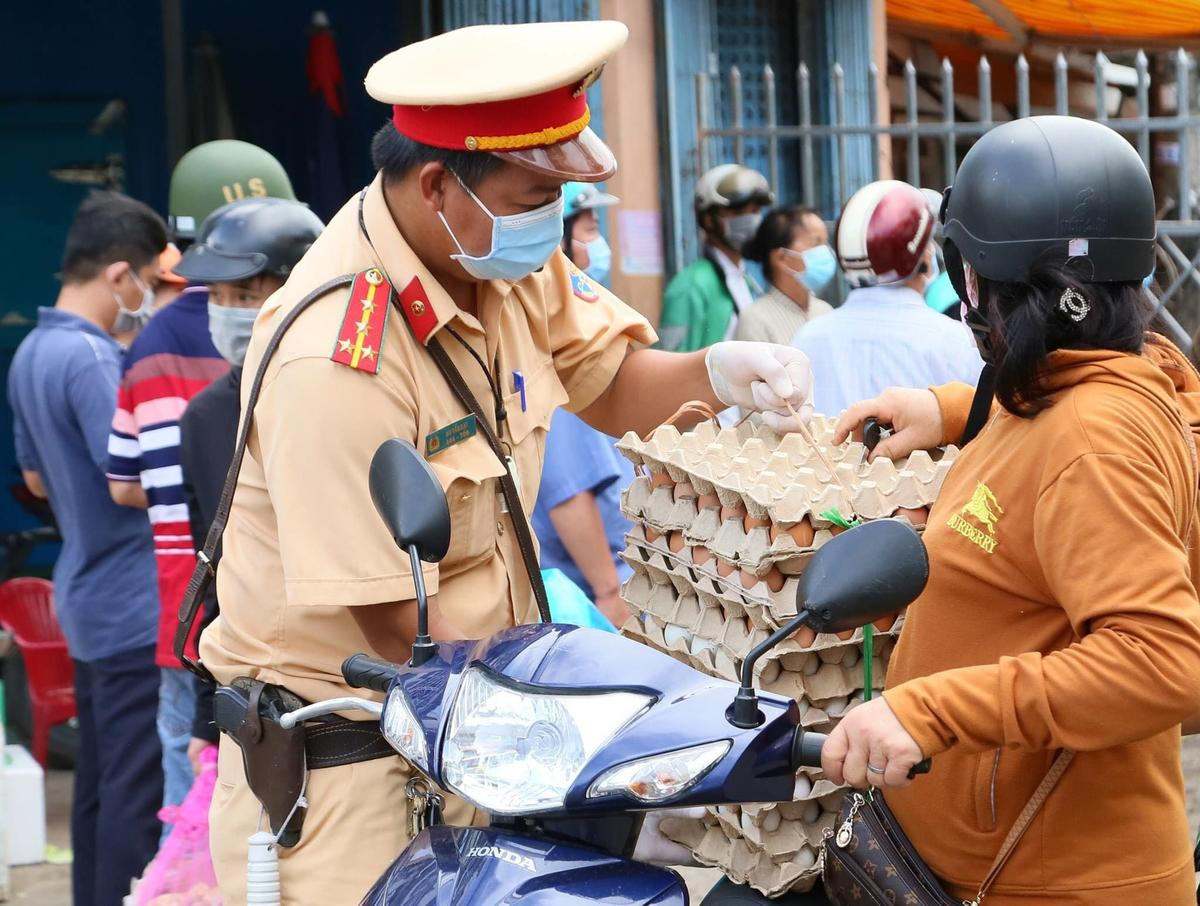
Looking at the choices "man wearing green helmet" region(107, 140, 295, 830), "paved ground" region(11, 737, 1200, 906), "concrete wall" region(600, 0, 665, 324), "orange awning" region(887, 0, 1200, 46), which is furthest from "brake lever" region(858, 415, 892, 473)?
"orange awning" region(887, 0, 1200, 46)

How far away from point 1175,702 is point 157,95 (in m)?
8.47

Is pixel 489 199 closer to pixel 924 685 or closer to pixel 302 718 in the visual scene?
pixel 302 718

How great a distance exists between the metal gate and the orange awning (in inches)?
74.1

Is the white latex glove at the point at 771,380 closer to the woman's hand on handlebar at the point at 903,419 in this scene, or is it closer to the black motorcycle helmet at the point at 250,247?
the woman's hand on handlebar at the point at 903,419

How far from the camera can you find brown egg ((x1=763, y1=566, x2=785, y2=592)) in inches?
90.2

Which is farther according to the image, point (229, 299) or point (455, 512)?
point (229, 299)

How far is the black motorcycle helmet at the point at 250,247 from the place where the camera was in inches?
140

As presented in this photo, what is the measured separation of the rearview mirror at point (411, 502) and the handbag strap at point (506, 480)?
0.45 metres

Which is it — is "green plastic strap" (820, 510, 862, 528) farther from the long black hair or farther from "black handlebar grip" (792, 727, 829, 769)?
"black handlebar grip" (792, 727, 829, 769)

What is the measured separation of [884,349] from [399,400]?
2285 millimetres

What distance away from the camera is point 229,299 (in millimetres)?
3639

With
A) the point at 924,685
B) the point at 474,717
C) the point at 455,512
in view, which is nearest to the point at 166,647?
the point at 455,512

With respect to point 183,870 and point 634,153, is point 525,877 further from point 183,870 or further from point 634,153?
point 634,153

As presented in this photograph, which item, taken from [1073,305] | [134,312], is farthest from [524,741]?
[134,312]
